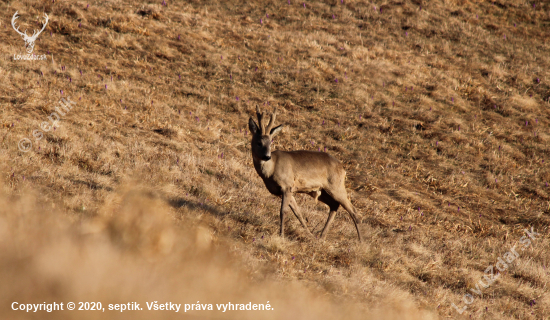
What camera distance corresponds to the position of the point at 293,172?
8.63m

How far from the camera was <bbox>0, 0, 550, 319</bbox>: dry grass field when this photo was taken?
230 inches

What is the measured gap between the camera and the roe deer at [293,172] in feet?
27.2

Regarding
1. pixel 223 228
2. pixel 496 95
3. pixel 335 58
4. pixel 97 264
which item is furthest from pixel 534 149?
pixel 97 264

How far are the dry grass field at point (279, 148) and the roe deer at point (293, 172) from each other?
719mm

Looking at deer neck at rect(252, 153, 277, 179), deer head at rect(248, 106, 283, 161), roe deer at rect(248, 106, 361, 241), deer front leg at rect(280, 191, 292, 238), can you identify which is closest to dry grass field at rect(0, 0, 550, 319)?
deer front leg at rect(280, 191, 292, 238)

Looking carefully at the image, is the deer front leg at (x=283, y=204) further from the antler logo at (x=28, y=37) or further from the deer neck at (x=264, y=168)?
the antler logo at (x=28, y=37)

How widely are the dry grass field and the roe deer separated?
0.72 m

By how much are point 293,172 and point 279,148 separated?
6.96 metres

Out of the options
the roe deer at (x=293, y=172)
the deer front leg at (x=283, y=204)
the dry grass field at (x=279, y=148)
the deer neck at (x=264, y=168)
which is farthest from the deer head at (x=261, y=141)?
the dry grass field at (x=279, y=148)

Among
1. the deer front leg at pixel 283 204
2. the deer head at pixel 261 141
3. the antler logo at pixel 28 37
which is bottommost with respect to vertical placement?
the deer front leg at pixel 283 204

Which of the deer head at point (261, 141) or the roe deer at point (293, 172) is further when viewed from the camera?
the roe deer at point (293, 172)

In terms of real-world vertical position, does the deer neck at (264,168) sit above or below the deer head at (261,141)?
below

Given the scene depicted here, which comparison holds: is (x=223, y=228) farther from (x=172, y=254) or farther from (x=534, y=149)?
(x=534, y=149)

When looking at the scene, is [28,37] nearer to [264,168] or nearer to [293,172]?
[264,168]
